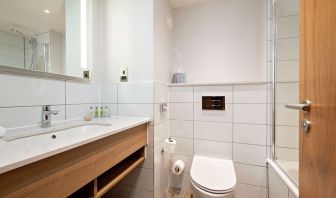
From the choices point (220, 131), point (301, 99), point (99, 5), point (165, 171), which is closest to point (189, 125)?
point (220, 131)

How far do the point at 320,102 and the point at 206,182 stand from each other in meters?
0.89

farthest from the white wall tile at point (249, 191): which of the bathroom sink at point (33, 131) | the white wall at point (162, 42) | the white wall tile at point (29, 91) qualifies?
the white wall tile at point (29, 91)

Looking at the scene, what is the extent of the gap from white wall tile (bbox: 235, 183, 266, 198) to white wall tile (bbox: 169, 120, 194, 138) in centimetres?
66

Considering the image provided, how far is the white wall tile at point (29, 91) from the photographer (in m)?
0.81

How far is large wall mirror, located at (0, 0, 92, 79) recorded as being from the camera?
848 mm

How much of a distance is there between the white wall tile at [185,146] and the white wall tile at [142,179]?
45 cm

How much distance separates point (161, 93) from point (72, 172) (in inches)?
37.9

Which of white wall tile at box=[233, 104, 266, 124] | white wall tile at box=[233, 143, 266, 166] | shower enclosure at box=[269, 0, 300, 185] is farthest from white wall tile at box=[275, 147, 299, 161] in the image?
white wall tile at box=[233, 104, 266, 124]

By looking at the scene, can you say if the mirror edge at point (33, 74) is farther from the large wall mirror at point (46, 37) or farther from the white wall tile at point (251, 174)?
A: the white wall tile at point (251, 174)

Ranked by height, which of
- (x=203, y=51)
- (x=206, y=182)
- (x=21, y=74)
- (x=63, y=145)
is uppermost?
(x=203, y=51)

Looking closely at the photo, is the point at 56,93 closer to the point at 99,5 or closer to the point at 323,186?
the point at 99,5

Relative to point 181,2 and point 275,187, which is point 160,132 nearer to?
point 275,187

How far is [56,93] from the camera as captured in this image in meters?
1.06

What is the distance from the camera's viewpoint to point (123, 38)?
4.56 feet
